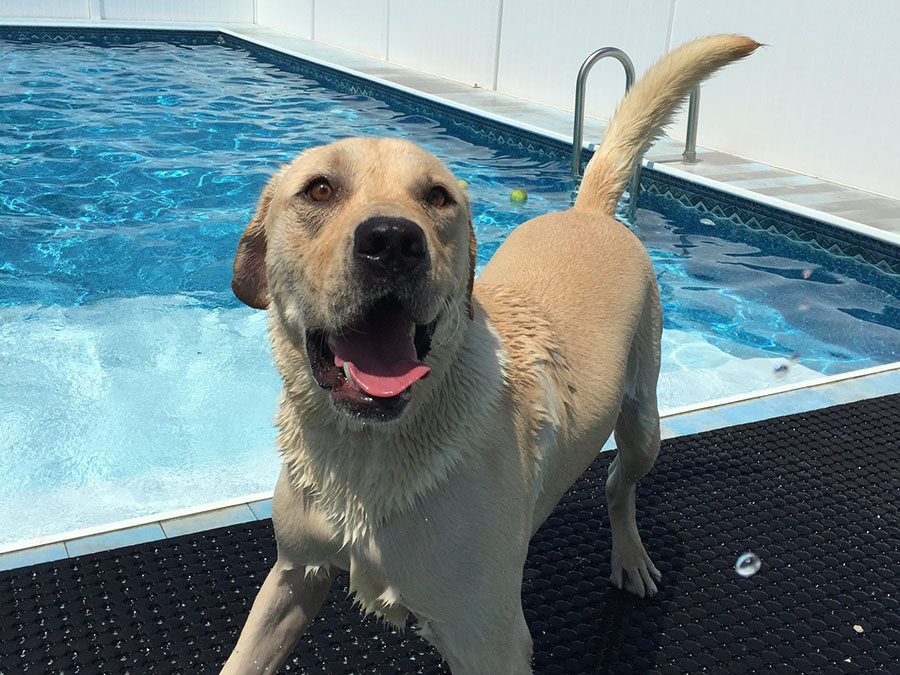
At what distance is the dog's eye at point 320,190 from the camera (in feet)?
6.60

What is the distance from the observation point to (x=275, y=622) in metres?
2.29

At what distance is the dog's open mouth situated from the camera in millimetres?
1843

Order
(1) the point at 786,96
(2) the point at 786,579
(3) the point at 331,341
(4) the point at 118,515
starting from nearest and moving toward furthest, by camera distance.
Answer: (3) the point at 331,341
(2) the point at 786,579
(4) the point at 118,515
(1) the point at 786,96

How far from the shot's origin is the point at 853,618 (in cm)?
298

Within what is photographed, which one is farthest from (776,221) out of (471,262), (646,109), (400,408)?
(400,408)

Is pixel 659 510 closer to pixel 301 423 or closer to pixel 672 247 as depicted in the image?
pixel 301 423

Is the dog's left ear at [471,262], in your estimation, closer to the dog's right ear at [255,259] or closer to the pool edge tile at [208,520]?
the dog's right ear at [255,259]

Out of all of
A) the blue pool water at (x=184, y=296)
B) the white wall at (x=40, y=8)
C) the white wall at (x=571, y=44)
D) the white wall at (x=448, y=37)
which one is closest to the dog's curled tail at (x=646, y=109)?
the blue pool water at (x=184, y=296)

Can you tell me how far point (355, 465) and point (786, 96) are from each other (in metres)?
7.99

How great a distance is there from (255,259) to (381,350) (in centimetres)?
51

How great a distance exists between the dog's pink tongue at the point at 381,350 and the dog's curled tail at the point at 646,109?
1.45 meters

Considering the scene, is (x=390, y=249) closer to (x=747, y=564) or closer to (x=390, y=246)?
(x=390, y=246)

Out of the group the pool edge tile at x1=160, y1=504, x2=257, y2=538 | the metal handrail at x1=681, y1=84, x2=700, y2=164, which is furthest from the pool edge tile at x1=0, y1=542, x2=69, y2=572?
the metal handrail at x1=681, y1=84, x2=700, y2=164

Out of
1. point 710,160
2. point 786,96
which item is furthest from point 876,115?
point 710,160
